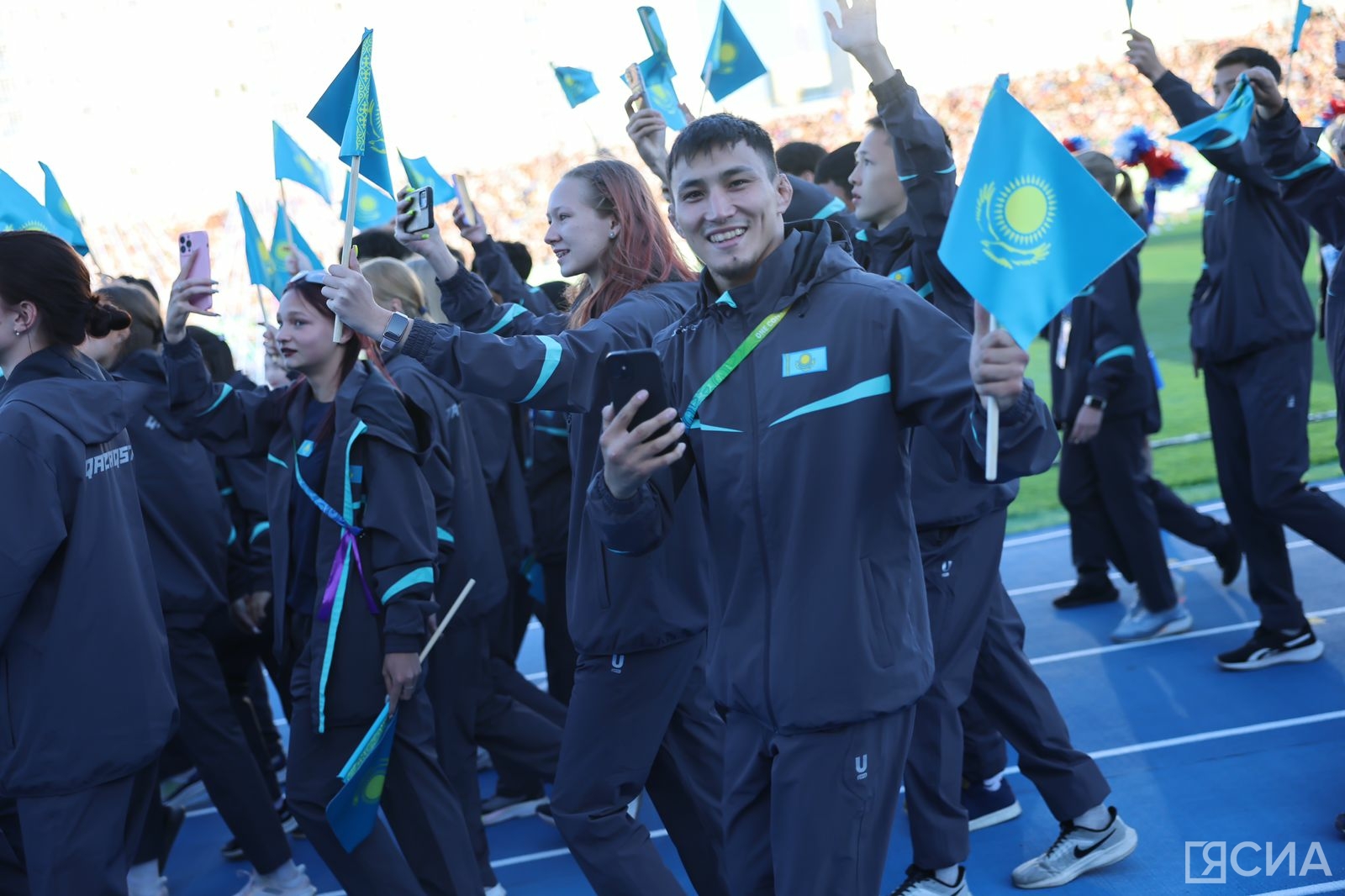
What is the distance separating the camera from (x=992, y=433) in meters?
2.22

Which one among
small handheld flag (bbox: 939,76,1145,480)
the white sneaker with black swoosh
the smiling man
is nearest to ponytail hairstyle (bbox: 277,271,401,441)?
the smiling man

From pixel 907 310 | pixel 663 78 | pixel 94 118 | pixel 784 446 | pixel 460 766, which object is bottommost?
pixel 460 766

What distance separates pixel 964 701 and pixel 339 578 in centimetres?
181

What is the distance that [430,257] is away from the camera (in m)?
3.65

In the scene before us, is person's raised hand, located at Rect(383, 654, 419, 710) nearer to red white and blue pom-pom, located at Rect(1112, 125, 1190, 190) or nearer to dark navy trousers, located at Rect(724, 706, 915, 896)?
dark navy trousers, located at Rect(724, 706, 915, 896)

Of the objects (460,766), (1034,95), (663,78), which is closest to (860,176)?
(663,78)

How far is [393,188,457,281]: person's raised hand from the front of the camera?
11.1 feet

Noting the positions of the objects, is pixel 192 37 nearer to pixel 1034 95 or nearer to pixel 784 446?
pixel 1034 95

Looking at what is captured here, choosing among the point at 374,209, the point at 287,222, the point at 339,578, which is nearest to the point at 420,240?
the point at 339,578

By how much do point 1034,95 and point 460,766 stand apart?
36008 mm

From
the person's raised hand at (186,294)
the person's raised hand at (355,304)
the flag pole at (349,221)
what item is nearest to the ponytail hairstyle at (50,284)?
the person's raised hand at (186,294)

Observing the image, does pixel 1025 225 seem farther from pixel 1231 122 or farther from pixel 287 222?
pixel 287 222

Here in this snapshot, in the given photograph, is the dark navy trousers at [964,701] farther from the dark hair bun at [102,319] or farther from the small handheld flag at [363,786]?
the dark hair bun at [102,319]

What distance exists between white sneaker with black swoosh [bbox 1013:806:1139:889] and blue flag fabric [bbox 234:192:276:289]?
3724mm
